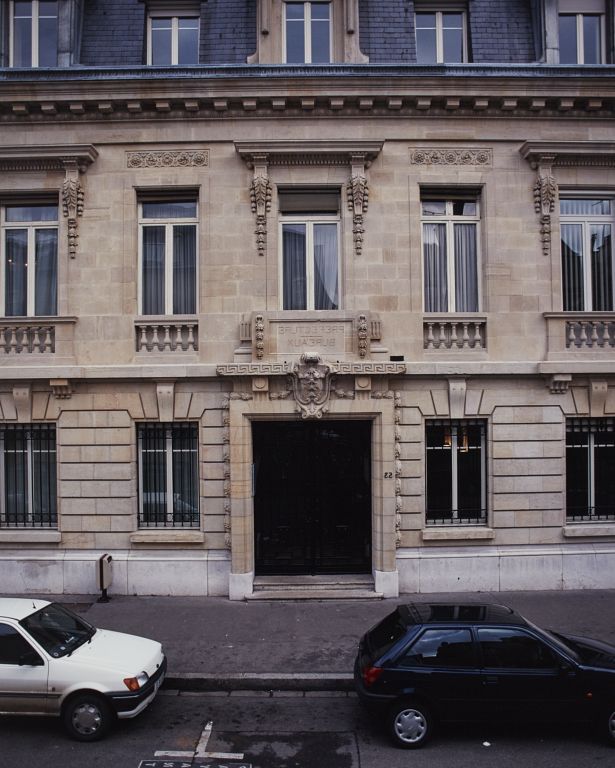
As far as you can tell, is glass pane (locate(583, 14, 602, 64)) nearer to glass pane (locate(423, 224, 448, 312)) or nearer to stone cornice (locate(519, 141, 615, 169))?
stone cornice (locate(519, 141, 615, 169))

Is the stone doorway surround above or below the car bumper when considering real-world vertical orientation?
above

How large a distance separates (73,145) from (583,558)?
44.1 feet

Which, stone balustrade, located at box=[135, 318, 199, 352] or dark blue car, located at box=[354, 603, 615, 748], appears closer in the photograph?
dark blue car, located at box=[354, 603, 615, 748]

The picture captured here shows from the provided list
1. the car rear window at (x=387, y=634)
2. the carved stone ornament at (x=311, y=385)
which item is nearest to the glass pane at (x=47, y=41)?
the carved stone ornament at (x=311, y=385)

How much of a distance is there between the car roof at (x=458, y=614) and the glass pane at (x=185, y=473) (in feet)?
19.2

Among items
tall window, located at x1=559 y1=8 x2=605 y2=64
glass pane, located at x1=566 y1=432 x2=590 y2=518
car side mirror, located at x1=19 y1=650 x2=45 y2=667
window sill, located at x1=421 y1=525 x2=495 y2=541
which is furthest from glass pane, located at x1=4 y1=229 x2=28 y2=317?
tall window, located at x1=559 y1=8 x2=605 y2=64

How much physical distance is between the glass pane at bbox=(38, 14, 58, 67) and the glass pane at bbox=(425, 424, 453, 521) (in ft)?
37.1

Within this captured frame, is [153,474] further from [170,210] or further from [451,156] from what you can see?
[451,156]

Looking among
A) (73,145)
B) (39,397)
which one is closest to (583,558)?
(39,397)

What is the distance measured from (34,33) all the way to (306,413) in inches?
396

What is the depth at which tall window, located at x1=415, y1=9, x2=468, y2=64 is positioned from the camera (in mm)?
12828

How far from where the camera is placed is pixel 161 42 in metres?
12.8

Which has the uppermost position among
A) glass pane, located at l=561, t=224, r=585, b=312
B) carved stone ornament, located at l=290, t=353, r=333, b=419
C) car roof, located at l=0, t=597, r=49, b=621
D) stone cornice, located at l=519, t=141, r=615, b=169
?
stone cornice, located at l=519, t=141, r=615, b=169

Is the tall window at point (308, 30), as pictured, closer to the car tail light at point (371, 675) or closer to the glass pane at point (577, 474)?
the glass pane at point (577, 474)
